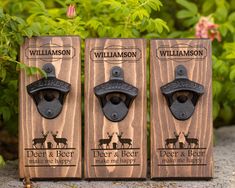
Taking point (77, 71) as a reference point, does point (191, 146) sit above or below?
below

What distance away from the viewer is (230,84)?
14.5 feet

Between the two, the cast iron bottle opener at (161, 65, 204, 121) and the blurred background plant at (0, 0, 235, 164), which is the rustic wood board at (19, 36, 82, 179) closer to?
the blurred background plant at (0, 0, 235, 164)

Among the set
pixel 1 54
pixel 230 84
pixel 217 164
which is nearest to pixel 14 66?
pixel 1 54

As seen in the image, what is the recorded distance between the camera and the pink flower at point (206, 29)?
4.50 metres

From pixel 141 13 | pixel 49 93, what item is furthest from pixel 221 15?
pixel 49 93

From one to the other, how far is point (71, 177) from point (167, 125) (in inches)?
22.3

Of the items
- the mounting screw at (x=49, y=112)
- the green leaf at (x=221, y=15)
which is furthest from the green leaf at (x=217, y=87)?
the mounting screw at (x=49, y=112)

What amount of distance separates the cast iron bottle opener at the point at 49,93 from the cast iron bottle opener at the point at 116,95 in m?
0.18

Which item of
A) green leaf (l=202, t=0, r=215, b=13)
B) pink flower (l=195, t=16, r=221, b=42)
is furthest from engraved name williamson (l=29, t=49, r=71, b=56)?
green leaf (l=202, t=0, r=215, b=13)

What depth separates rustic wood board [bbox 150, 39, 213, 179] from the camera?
11.0 feet

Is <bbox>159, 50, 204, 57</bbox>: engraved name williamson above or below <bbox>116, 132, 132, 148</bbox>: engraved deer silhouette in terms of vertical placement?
above

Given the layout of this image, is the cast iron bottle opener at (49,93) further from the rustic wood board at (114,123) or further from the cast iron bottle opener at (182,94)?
the cast iron bottle opener at (182,94)

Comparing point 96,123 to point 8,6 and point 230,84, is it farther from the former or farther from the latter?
point 8,6

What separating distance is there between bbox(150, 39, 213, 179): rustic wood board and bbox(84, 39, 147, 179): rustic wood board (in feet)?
0.19
